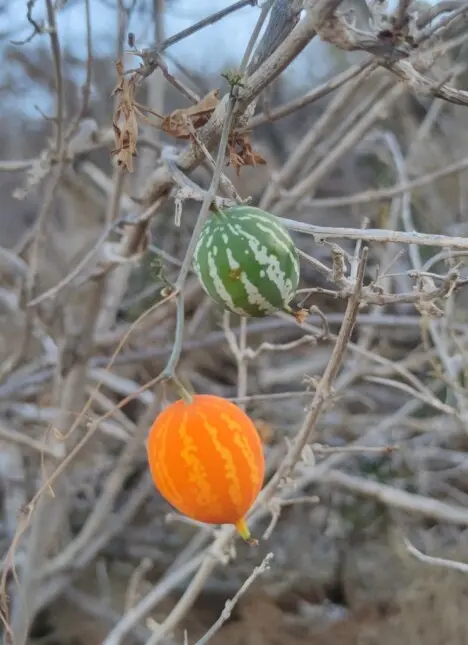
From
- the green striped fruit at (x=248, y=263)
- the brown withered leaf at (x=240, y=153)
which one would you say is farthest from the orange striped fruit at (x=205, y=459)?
the brown withered leaf at (x=240, y=153)

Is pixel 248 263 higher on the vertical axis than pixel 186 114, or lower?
lower

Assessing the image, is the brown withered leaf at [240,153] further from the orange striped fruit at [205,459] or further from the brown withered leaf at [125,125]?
the orange striped fruit at [205,459]

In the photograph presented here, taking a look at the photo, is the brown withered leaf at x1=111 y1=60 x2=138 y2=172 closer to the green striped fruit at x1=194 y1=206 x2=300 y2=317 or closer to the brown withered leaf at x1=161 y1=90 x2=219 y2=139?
the brown withered leaf at x1=161 y1=90 x2=219 y2=139

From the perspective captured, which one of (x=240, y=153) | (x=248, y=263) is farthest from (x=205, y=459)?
(x=240, y=153)

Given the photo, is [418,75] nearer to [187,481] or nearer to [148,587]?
[187,481]

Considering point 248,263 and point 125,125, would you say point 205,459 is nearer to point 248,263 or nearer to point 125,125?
point 248,263

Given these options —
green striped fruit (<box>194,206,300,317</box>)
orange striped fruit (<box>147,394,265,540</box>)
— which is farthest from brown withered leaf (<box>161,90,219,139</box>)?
orange striped fruit (<box>147,394,265,540</box>)
